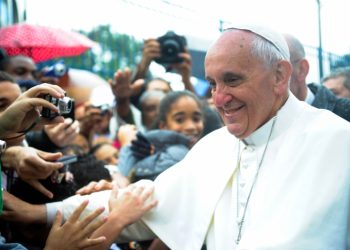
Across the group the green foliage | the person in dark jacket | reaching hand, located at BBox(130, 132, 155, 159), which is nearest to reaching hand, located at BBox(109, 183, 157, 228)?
reaching hand, located at BBox(130, 132, 155, 159)

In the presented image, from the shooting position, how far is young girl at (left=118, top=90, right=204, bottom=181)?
4355 millimetres

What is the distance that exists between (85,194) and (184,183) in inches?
23.3

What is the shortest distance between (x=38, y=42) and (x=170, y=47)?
131 centimetres

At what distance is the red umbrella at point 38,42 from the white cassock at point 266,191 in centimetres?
292

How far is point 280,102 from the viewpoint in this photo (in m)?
3.50

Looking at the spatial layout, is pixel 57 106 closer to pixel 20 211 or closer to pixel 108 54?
pixel 20 211

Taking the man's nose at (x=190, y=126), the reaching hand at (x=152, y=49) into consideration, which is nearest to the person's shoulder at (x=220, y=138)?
the man's nose at (x=190, y=126)

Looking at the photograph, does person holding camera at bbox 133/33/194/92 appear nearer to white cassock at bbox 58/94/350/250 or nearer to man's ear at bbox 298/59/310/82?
man's ear at bbox 298/59/310/82

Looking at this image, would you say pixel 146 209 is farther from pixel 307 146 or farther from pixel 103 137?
pixel 103 137

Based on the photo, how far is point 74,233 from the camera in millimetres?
3189

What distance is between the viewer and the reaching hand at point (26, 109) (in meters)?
3.06

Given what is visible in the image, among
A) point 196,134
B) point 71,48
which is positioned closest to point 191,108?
point 196,134

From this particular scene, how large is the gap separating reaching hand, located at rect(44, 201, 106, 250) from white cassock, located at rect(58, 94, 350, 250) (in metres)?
0.36

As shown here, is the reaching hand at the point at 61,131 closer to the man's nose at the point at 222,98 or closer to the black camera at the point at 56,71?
the man's nose at the point at 222,98
